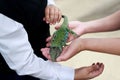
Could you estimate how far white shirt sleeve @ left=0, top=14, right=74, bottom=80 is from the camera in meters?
1.06

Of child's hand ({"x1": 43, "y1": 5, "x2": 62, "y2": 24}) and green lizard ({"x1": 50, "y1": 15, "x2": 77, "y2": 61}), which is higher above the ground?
child's hand ({"x1": 43, "y1": 5, "x2": 62, "y2": 24})

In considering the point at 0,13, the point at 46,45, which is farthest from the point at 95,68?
the point at 0,13

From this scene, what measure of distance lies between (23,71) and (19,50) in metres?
0.10

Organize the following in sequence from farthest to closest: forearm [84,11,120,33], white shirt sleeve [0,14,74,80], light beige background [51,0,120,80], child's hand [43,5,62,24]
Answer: light beige background [51,0,120,80] → forearm [84,11,120,33] → child's hand [43,5,62,24] → white shirt sleeve [0,14,74,80]

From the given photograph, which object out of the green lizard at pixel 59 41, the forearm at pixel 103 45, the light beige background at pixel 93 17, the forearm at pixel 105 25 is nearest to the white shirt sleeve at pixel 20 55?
the green lizard at pixel 59 41

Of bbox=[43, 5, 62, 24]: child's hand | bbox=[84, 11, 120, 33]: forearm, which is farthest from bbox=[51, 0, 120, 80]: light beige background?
bbox=[43, 5, 62, 24]: child's hand

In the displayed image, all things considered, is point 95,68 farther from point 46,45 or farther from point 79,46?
point 46,45

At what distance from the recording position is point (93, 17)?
2697mm

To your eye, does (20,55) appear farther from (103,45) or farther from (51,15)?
(103,45)

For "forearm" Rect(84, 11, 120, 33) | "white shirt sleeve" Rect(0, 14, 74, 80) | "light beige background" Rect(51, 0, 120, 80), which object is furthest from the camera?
"light beige background" Rect(51, 0, 120, 80)

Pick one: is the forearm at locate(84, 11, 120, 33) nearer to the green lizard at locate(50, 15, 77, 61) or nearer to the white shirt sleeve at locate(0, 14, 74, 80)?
the green lizard at locate(50, 15, 77, 61)

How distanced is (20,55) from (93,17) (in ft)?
5.39

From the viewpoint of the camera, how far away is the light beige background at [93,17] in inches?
79.0

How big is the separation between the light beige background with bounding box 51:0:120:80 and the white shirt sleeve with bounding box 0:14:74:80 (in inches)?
28.6
